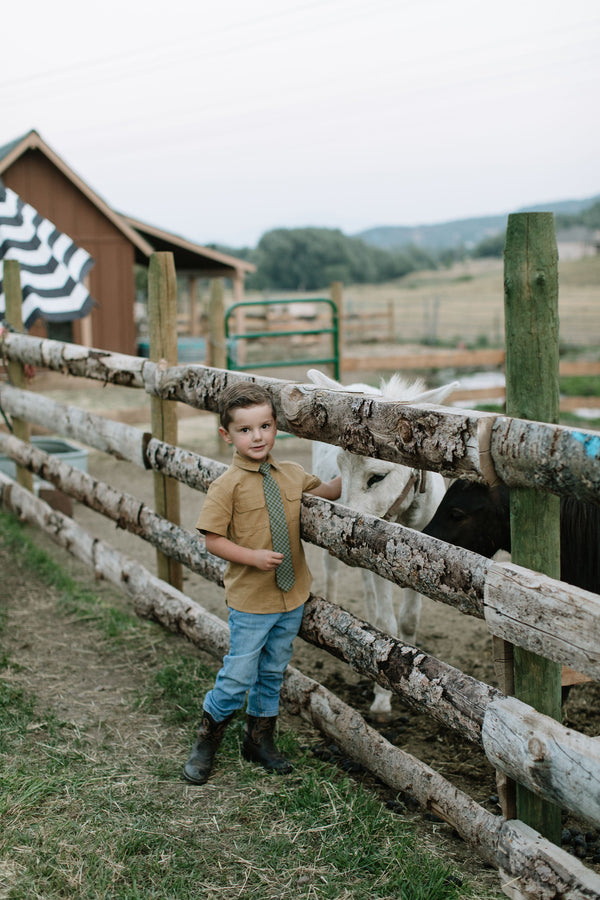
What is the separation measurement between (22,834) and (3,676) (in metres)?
1.50

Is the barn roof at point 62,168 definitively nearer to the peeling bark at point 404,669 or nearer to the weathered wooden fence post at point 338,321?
the weathered wooden fence post at point 338,321

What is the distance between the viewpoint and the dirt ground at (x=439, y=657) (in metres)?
3.30

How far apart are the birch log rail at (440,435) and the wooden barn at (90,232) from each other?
535 inches

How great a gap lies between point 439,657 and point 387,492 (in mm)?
1456

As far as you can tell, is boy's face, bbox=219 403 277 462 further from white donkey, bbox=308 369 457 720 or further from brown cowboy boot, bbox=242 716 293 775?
brown cowboy boot, bbox=242 716 293 775

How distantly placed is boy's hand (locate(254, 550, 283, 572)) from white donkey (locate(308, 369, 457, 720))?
1.85 ft

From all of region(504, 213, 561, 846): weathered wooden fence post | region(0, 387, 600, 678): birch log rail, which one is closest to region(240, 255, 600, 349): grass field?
region(0, 387, 600, 678): birch log rail

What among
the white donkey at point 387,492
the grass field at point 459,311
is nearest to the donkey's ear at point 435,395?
the white donkey at point 387,492

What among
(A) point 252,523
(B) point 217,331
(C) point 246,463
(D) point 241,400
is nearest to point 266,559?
(A) point 252,523

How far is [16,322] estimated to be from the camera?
6.97 meters

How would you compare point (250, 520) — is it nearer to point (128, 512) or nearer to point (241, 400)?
point (241, 400)

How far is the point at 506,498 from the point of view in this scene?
3.24 metres

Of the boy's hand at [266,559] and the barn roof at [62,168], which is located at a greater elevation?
the barn roof at [62,168]

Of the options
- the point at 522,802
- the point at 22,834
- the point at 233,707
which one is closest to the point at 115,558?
the point at 233,707
